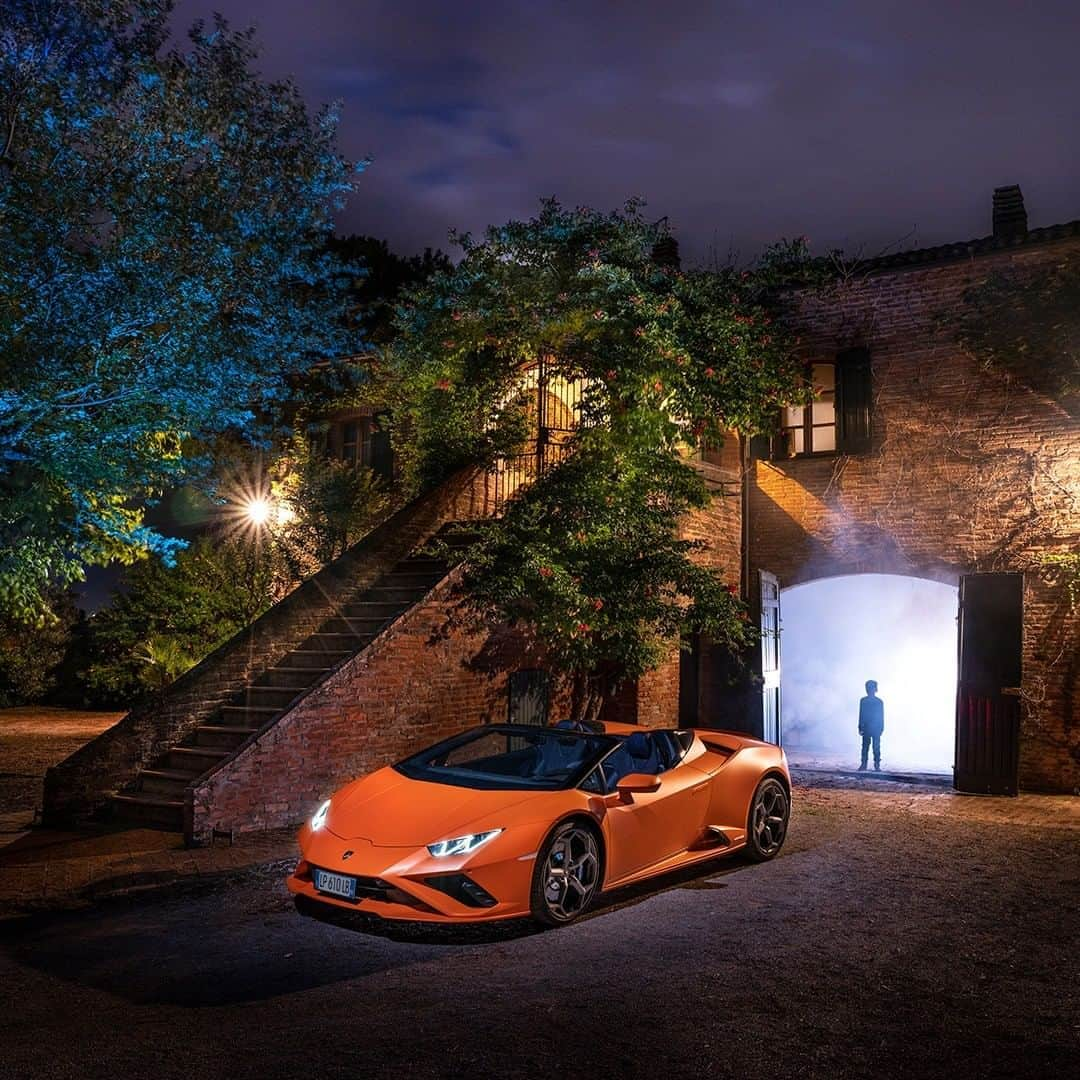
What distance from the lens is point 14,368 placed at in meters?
9.09

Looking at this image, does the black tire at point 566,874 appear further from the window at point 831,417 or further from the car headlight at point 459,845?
the window at point 831,417

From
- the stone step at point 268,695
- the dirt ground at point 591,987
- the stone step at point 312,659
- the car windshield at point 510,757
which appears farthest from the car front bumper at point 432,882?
the stone step at point 312,659

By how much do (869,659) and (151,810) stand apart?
14961 millimetres

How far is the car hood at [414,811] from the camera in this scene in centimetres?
603

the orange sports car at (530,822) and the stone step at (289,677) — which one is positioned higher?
the stone step at (289,677)

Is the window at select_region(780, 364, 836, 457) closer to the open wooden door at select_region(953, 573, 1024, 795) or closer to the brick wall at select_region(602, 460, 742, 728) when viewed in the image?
the brick wall at select_region(602, 460, 742, 728)

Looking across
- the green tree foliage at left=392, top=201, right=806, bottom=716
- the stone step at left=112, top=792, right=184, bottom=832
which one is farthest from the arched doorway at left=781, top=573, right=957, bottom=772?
the stone step at left=112, top=792, right=184, bottom=832

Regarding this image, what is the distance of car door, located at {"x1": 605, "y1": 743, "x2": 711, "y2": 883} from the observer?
6801mm

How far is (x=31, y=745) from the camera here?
52.4ft

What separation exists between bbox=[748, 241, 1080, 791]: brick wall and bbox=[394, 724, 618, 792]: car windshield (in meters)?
9.07

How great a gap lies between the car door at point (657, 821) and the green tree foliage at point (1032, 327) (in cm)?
925

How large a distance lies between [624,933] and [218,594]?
12.1m

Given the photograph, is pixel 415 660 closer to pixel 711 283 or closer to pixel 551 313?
pixel 551 313

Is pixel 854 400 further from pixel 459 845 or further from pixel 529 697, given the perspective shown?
pixel 459 845
